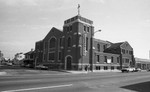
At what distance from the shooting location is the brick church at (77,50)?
40.1 m

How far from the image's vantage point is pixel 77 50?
3984cm

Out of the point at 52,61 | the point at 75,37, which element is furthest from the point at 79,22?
the point at 52,61

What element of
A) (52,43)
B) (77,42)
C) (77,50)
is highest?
(52,43)

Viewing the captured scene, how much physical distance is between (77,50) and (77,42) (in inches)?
92.8

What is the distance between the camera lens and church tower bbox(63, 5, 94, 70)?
3944 centimetres

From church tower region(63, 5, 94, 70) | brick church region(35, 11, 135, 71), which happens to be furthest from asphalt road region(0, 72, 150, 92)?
brick church region(35, 11, 135, 71)

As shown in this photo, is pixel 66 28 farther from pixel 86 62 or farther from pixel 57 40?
pixel 86 62

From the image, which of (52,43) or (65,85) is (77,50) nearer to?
(52,43)

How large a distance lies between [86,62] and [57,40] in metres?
14.2

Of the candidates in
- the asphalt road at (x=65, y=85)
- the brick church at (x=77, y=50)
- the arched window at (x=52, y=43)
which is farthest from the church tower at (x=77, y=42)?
the asphalt road at (x=65, y=85)

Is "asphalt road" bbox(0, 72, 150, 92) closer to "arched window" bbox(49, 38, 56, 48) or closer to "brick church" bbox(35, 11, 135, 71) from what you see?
"brick church" bbox(35, 11, 135, 71)

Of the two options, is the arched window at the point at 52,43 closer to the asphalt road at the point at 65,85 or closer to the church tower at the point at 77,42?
the church tower at the point at 77,42

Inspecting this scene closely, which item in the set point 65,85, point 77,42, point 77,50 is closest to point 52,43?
point 77,42

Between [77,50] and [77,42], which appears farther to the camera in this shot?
[77,42]
